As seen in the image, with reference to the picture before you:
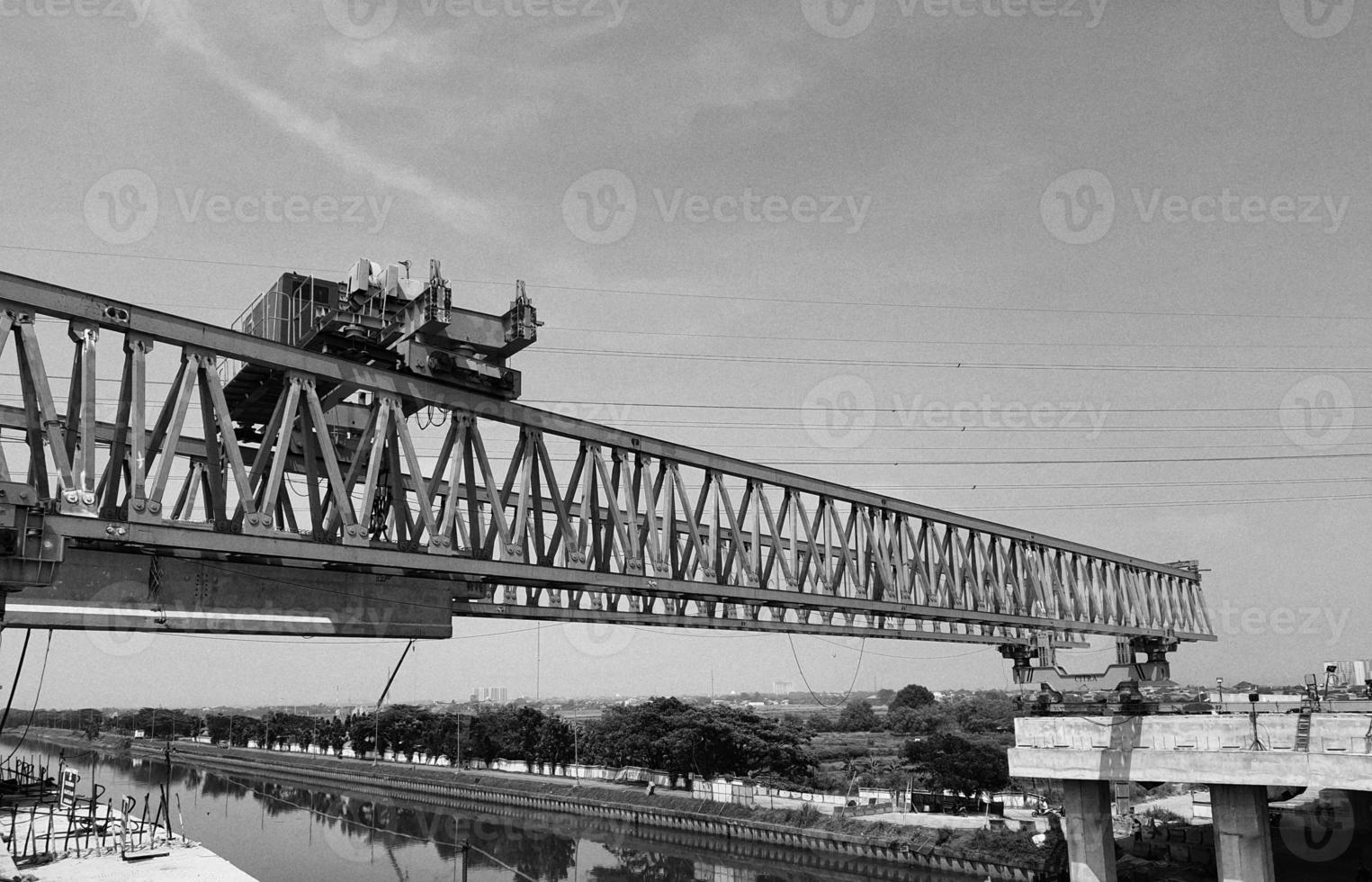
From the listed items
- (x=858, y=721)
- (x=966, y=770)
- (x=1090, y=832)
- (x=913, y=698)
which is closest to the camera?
(x=1090, y=832)

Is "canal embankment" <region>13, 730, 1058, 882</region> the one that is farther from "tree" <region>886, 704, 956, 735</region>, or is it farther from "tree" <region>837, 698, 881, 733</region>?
"tree" <region>837, 698, 881, 733</region>

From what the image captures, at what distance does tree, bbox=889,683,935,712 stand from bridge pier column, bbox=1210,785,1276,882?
518 feet

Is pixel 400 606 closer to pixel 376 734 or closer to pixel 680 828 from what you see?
pixel 680 828

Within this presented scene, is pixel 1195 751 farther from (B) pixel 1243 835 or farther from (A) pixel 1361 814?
(A) pixel 1361 814

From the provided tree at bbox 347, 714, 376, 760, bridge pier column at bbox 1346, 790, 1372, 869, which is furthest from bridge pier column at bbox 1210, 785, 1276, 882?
tree at bbox 347, 714, 376, 760

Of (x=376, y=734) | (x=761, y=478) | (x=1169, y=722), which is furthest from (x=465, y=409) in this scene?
(x=376, y=734)

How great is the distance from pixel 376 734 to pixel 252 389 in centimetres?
10921

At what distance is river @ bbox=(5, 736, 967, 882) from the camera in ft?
192

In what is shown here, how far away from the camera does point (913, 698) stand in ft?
606

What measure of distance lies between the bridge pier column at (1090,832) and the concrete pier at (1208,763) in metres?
0.03

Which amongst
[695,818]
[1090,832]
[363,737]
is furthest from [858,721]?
[1090,832]

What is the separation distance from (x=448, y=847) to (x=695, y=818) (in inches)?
736

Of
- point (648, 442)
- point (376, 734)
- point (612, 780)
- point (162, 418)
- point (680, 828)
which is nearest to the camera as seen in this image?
point (162, 418)

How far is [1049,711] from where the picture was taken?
31.9m
